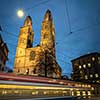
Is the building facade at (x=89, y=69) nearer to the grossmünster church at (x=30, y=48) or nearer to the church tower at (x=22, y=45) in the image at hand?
the grossmünster church at (x=30, y=48)

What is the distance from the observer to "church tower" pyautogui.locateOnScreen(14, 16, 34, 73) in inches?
2598

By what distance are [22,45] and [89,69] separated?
33673mm

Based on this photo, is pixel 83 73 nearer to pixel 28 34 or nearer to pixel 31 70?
A: pixel 31 70

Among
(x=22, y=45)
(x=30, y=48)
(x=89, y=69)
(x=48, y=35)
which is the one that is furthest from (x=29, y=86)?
(x=48, y=35)

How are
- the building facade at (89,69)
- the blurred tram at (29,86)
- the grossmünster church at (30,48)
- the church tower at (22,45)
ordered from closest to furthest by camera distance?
the blurred tram at (29,86), the building facade at (89,69), the grossmünster church at (30,48), the church tower at (22,45)

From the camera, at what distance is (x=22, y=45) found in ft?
236

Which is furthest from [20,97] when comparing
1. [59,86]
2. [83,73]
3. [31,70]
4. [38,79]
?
[31,70]

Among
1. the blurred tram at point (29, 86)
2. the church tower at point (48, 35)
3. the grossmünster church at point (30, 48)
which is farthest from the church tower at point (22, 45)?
the blurred tram at point (29, 86)

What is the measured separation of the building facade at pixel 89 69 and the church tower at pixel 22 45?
80.6ft

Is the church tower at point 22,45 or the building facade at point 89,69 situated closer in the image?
the building facade at point 89,69

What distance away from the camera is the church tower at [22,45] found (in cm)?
6600

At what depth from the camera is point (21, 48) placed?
7019 cm

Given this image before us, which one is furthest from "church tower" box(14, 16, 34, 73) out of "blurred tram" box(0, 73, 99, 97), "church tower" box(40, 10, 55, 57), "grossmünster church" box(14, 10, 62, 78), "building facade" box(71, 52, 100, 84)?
"blurred tram" box(0, 73, 99, 97)

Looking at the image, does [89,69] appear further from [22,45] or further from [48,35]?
[22,45]
